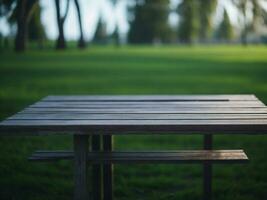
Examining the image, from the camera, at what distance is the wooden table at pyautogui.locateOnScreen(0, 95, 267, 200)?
3061 mm

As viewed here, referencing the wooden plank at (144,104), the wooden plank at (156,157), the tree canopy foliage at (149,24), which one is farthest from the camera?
the tree canopy foliage at (149,24)

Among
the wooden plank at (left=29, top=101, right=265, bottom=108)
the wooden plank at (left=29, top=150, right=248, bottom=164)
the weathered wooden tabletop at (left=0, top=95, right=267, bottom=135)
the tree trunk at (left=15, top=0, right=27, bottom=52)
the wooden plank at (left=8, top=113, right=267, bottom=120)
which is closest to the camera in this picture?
the weathered wooden tabletop at (left=0, top=95, right=267, bottom=135)

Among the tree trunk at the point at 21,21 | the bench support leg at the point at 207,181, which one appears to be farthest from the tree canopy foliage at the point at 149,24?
the bench support leg at the point at 207,181

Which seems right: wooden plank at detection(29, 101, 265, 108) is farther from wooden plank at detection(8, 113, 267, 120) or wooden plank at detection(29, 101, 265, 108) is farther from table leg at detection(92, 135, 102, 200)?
wooden plank at detection(8, 113, 267, 120)

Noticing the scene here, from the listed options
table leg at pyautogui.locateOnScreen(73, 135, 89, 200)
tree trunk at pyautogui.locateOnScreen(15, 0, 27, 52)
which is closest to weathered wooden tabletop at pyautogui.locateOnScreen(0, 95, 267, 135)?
table leg at pyautogui.locateOnScreen(73, 135, 89, 200)

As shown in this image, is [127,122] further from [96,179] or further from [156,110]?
[96,179]

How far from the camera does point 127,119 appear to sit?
3273 millimetres

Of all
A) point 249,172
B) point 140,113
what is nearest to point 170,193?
point 249,172

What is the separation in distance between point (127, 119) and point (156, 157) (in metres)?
0.50

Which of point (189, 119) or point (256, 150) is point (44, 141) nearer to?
point (256, 150)

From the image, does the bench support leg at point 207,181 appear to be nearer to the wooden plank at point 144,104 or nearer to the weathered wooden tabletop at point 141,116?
the wooden plank at point 144,104

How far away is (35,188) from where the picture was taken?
15.8ft

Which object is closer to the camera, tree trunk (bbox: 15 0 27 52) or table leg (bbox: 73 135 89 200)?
table leg (bbox: 73 135 89 200)

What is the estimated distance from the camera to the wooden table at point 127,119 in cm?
306
